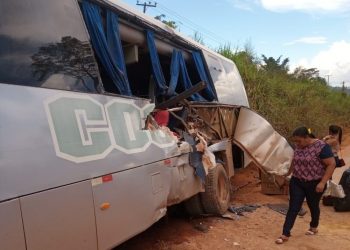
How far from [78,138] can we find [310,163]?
3525mm

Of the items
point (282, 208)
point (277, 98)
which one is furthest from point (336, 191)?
point (277, 98)

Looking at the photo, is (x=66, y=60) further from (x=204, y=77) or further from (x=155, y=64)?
(x=204, y=77)

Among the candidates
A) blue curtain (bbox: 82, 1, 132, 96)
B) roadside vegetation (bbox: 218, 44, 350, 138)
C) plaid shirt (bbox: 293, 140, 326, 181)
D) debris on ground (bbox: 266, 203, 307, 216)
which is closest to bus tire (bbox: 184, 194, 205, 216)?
plaid shirt (bbox: 293, 140, 326, 181)

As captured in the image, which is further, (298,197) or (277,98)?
(277,98)

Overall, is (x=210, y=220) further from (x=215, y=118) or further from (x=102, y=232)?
(x=102, y=232)

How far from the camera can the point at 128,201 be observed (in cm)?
375

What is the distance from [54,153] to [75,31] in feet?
4.05

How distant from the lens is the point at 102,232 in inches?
133

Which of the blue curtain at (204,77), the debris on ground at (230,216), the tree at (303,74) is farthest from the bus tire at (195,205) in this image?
the tree at (303,74)

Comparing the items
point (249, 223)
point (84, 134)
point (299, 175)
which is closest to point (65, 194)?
point (84, 134)

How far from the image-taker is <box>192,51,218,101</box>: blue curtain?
779 centimetres

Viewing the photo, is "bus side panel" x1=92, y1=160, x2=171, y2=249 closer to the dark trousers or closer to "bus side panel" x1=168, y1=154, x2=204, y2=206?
"bus side panel" x1=168, y1=154, x2=204, y2=206

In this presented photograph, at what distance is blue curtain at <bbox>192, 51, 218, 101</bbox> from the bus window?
4.17 m

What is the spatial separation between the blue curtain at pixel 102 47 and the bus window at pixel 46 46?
63 cm
